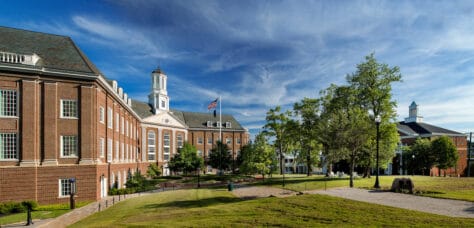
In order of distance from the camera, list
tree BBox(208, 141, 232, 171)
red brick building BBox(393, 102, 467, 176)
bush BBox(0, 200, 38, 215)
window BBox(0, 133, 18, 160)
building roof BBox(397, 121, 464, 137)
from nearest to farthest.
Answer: bush BBox(0, 200, 38, 215) < window BBox(0, 133, 18, 160) < red brick building BBox(393, 102, 467, 176) < tree BBox(208, 141, 232, 171) < building roof BBox(397, 121, 464, 137)

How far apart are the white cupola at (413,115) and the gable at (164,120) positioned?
2492 inches

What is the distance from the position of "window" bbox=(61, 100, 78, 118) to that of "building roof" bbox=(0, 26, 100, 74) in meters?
3.13

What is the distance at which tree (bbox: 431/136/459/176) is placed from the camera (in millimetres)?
51281

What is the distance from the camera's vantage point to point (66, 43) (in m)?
28.8

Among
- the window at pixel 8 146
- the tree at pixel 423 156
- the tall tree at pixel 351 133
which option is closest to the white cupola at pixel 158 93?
the window at pixel 8 146

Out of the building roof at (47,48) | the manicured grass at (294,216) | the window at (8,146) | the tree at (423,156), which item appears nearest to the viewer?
the manicured grass at (294,216)

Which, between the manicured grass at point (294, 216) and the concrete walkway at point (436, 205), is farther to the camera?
the concrete walkway at point (436, 205)

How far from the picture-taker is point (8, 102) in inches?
915

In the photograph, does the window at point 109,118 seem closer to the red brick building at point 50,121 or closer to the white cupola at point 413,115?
the red brick building at point 50,121

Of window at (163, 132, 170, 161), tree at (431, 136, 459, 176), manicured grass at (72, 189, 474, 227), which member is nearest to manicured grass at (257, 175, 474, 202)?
manicured grass at (72, 189, 474, 227)

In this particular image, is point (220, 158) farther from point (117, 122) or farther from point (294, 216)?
point (294, 216)

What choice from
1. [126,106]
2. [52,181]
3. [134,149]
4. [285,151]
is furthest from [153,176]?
[52,181]

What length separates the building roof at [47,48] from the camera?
2523 centimetres

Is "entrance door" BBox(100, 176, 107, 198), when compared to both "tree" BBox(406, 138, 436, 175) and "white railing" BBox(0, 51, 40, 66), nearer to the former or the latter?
"white railing" BBox(0, 51, 40, 66)
